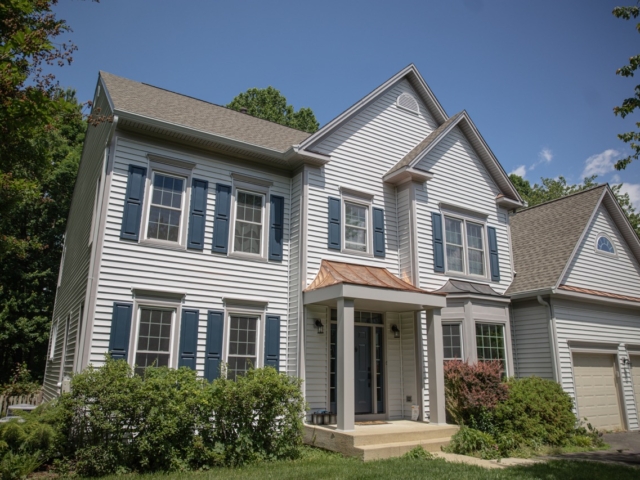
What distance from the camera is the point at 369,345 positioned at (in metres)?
12.7

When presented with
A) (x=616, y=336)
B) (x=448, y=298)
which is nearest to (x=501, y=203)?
(x=448, y=298)

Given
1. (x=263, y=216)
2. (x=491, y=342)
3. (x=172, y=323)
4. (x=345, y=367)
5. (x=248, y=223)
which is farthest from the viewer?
(x=491, y=342)

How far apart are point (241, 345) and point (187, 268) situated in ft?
7.19

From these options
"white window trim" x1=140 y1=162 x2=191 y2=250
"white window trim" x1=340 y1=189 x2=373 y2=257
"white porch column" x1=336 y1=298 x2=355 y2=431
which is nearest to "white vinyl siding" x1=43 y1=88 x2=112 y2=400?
"white window trim" x1=140 y1=162 x2=191 y2=250

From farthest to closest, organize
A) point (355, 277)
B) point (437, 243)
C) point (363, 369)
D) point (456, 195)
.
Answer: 1. point (456, 195)
2. point (437, 243)
3. point (363, 369)
4. point (355, 277)

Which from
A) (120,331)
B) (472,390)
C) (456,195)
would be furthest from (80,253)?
(456,195)

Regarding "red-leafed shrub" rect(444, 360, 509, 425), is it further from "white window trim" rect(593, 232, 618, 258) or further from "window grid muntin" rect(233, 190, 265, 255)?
"white window trim" rect(593, 232, 618, 258)

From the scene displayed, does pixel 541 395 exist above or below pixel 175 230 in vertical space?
below

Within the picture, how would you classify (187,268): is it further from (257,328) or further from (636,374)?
(636,374)

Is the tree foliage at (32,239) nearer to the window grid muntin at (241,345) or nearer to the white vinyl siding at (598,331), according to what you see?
the window grid muntin at (241,345)

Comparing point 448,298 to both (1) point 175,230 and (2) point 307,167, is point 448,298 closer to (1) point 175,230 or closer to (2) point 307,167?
→ (2) point 307,167

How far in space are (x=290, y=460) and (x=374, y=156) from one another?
8.47 metres

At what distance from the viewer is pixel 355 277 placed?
11.7 metres

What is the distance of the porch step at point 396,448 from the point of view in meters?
9.14
